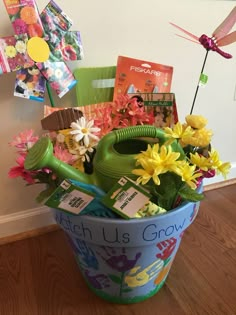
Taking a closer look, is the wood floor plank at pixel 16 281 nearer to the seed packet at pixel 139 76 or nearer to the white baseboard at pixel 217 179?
the seed packet at pixel 139 76

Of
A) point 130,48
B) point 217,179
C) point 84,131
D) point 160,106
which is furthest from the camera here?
point 217,179

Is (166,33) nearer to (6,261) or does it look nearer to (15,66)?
(15,66)

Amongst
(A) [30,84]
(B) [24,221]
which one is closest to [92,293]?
(B) [24,221]

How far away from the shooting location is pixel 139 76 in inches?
35.4

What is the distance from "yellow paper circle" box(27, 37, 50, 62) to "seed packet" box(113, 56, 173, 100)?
0.22 metres

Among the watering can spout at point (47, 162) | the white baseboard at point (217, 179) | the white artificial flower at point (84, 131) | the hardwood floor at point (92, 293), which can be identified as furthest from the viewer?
the white baseboard at point (217, 179)

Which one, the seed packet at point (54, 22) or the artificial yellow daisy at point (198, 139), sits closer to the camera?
the artificial yellow daisy at point (198, 139)

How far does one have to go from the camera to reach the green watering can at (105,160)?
588mm

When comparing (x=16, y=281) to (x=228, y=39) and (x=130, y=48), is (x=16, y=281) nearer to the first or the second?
(x=130, y=48)

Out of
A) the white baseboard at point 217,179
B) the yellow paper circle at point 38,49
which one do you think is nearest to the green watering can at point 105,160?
the yellow paper circle at point 38,49

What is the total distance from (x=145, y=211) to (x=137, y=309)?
0.34m

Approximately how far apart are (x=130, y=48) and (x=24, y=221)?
2.29 feet

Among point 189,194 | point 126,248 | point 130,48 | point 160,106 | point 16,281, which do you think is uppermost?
point 130,48

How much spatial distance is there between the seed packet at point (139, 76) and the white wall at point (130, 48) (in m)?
0.09
